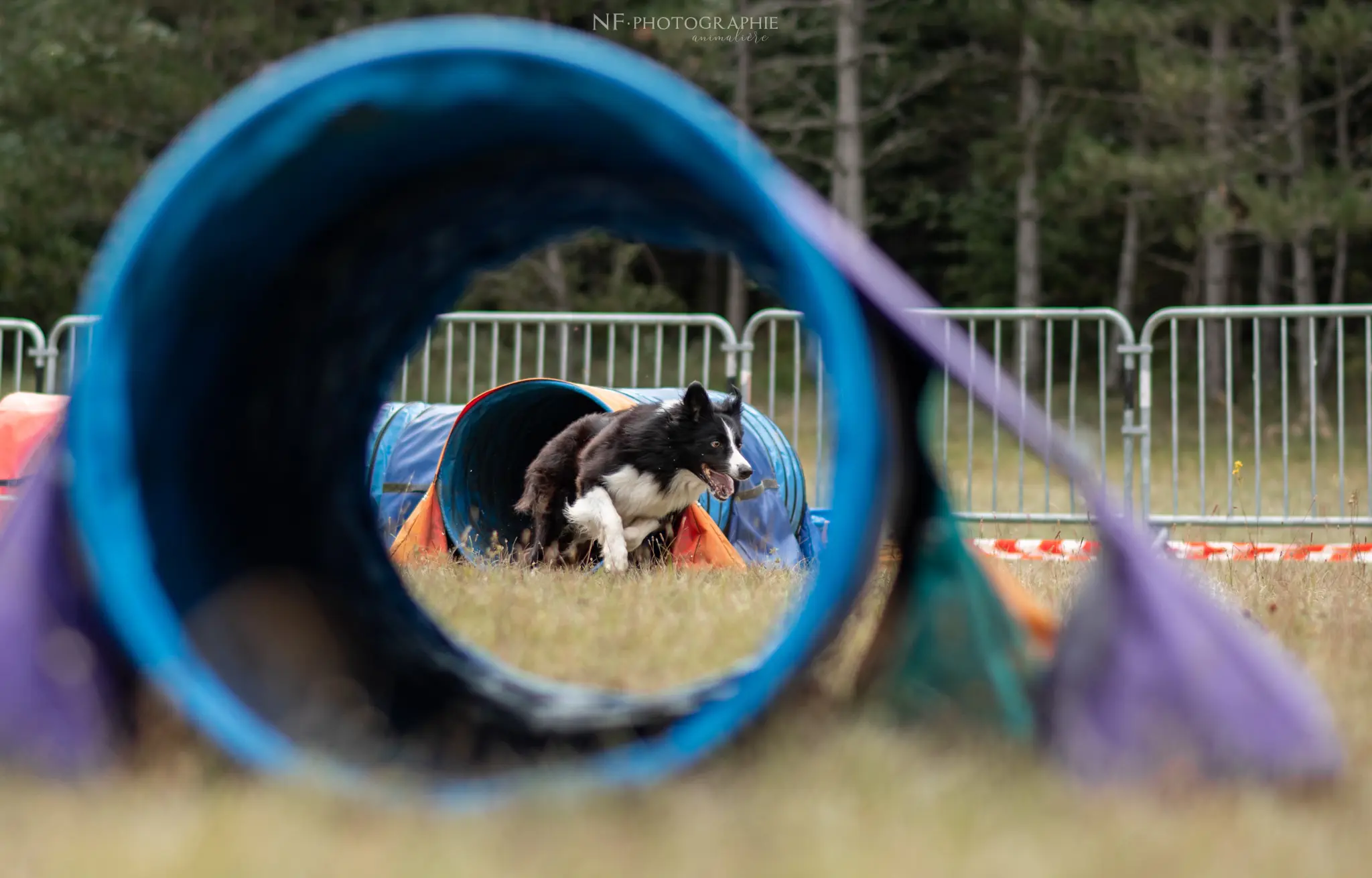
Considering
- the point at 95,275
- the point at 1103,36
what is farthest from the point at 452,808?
the point at 1103,36

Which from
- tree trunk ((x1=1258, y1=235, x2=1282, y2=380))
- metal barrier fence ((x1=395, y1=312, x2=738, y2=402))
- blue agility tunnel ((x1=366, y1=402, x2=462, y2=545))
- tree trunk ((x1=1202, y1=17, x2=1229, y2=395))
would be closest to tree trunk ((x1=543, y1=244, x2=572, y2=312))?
metal barrier fence ((x1=395, y1=312, x2=738, y2=402))

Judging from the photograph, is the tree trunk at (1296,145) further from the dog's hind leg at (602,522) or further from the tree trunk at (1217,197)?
the dog's hind leg at (602,522)

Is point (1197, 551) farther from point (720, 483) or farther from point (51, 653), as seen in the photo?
point (51, 653)

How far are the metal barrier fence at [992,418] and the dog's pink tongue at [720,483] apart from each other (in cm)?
72

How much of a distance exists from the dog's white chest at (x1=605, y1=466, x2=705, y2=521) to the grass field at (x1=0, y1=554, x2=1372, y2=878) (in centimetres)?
408

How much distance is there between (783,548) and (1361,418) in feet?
46.2

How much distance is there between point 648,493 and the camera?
6934 mm

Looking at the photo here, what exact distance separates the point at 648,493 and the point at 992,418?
12.1 feet

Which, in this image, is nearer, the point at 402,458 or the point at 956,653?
the point at 956,653

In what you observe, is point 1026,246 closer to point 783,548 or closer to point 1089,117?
point 1089,117

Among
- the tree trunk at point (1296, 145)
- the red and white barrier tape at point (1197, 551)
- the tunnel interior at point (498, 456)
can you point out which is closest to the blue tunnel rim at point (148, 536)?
the tunnel interior at point (498, 456)

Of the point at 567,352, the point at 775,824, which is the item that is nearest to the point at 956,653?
the point at 775,824

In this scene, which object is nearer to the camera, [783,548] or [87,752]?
[87,752]

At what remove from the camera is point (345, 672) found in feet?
10.4
